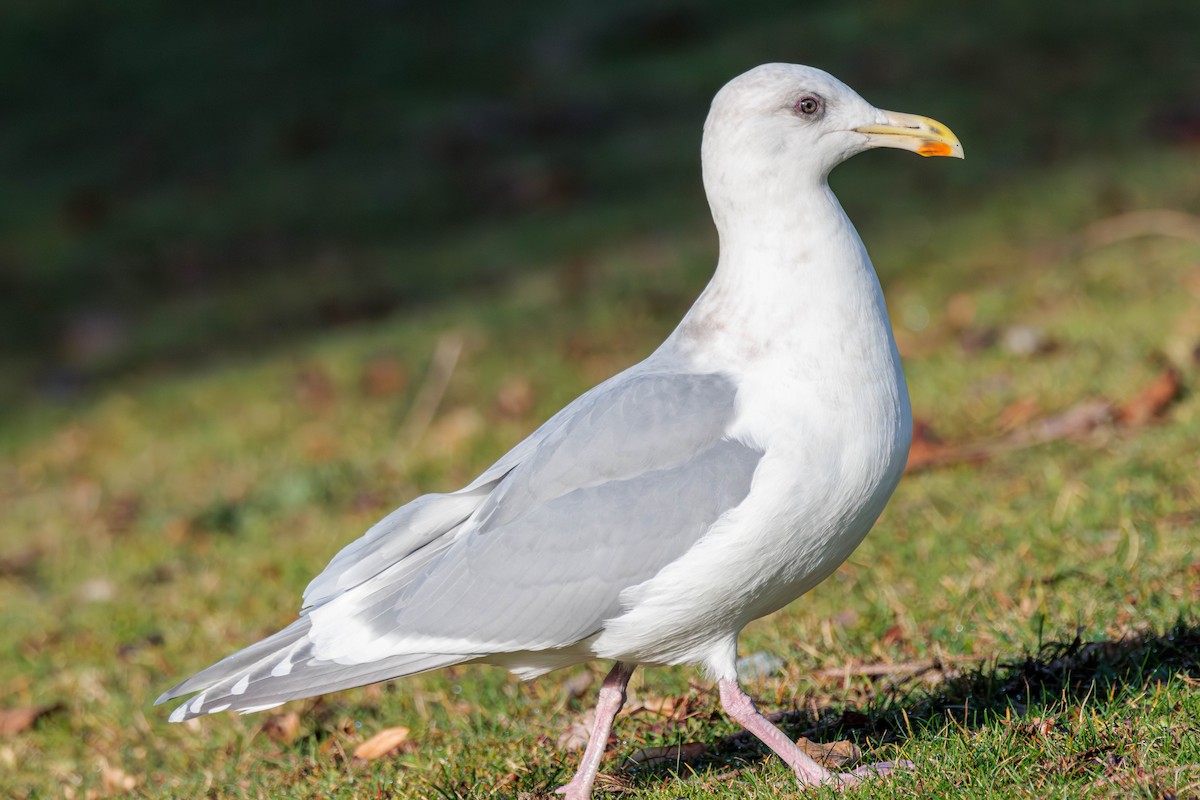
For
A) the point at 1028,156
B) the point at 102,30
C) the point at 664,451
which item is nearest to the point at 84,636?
the point at 664,451

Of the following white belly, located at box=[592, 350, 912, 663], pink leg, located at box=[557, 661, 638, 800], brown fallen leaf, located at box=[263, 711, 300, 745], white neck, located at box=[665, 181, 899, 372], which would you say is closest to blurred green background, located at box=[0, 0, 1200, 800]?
brown fallen leaf, located at box=[263, 711, 300, 745]

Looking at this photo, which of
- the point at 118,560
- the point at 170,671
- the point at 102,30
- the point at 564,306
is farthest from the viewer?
the point at 102,30

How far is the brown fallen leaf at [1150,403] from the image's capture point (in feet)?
17.9

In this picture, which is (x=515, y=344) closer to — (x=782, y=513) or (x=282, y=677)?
(x=282, y=677)

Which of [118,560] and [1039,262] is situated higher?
[1039,262]

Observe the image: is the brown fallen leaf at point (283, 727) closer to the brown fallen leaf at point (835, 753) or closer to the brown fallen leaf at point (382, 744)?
the brown fallen leaf at point (382, 744)

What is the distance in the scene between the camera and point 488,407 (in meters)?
7.31

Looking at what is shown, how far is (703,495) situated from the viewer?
3055 mm

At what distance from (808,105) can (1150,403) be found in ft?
9.10

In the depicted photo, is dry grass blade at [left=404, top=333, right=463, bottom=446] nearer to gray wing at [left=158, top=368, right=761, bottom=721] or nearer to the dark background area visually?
the dark background area

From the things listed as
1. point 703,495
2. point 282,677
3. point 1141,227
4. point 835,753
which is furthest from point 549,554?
point 1141,227

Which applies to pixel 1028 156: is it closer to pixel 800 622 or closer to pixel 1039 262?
pixel 1039 262

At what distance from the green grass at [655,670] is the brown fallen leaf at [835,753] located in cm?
5

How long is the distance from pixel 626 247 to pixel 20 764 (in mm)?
5473
